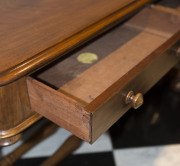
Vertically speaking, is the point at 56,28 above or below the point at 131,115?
above

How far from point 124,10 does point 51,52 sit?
26 cm

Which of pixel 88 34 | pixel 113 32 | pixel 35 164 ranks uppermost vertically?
pixel 88 34

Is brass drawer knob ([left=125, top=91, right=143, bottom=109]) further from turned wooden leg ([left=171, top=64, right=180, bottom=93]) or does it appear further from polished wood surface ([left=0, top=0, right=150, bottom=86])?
turned wooden leg ([left=171, top=64, right=180, bottom=93])

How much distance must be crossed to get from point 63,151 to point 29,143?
12cm

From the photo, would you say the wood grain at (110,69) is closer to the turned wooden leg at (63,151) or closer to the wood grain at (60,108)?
the wood grain at (60,108)

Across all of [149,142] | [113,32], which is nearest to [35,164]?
[149,142]

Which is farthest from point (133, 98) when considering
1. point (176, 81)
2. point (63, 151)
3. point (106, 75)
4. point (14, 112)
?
point (176, 81)

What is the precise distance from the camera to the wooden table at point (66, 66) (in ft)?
1.56

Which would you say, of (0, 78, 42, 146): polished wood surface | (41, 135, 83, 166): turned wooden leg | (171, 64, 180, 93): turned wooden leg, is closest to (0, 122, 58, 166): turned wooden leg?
(41, 135, 83, 166): turned wooden leg

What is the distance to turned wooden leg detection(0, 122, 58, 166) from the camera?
88cm

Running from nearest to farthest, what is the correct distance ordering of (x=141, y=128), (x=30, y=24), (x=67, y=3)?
(x=30, y=24) → (x=67, y=3) → (x=141, y=128)

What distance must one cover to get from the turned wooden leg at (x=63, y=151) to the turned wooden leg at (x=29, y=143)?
0.28 ft

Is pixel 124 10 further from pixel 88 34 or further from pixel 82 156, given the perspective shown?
pixel 82 156

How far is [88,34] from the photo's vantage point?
570mm
